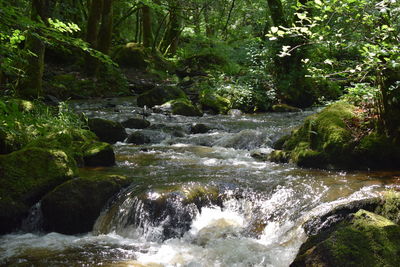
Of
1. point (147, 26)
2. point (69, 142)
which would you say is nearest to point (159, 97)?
point (69, 142)

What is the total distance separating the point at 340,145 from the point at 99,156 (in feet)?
14.9

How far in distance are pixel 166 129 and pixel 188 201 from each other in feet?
19.1

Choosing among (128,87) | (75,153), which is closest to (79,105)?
(128,87)

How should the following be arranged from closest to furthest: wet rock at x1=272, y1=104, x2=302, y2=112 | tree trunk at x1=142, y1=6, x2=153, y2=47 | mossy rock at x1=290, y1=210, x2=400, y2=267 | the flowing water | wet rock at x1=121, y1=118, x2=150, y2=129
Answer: mossy rock at x1=290, y1=210, x2=400, y2=267, the flowing water, wet rock at x1=121, y1=118, x2=150, y2=129, wet rock at x1=272, y1=104, x2=302, y2=112, tree trunk at x1=142, y1=6, x2=153, y2=47

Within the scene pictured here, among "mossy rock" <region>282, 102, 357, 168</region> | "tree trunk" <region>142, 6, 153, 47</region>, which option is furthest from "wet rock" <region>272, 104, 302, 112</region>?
"tree trunk" <region>142, 6, 153, 47</region>

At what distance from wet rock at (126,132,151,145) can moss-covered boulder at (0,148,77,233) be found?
3661 millimetres

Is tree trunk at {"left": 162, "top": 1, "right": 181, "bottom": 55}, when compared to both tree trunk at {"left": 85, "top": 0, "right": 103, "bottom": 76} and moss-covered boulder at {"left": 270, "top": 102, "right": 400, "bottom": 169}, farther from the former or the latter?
moss-covered boulder at {"left": 270, "top": 102, "right": 400, "bottom": 169}

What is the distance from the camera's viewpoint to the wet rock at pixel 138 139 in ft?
33.9

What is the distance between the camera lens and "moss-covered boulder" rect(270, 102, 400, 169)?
6.93 m

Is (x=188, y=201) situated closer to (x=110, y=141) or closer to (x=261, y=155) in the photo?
(x=261, y=155)

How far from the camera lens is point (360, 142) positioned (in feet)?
23.3

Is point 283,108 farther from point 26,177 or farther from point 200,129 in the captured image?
point 26,177

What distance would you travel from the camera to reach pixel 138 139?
10.4m

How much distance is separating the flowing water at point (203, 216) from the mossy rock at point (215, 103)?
6.86 m
